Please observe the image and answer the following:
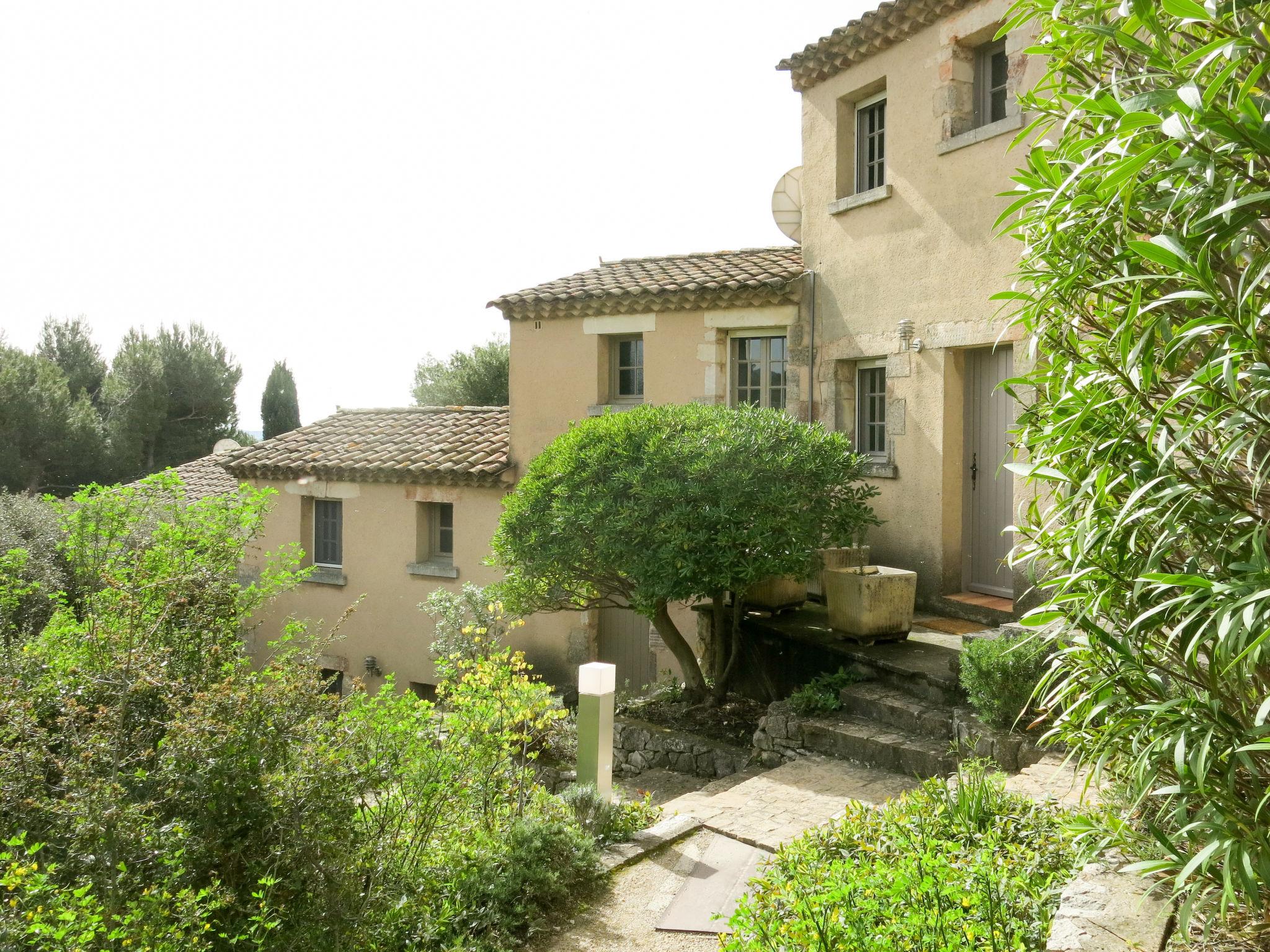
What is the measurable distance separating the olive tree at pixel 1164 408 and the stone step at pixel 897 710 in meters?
3.84

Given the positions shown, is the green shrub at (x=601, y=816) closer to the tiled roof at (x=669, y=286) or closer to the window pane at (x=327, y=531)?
the tiled roof at (x=669, y=286)

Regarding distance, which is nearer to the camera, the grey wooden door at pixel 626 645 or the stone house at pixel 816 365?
the stone house at pixel 816 365

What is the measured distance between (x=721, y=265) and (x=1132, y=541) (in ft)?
33.2

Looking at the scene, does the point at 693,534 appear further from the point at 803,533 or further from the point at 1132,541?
the point at 1132,541

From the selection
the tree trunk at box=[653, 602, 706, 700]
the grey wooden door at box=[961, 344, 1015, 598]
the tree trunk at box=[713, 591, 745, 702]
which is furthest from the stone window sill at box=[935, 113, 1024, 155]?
the tree trunk at box=[653, 602, 706, 700]

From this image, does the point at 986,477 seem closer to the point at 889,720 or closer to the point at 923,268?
the point at 923,268

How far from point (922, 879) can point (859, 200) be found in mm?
8226

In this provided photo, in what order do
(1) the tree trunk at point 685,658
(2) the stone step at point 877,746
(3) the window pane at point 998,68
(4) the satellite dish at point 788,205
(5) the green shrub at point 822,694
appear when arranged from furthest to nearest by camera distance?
(4) the satellite dish at point 788,205 → (1) the tree trunk at point 685,658 → (3) the window pane at point 998,68 → (5) the green shrub at point 822,694 → (2) the stone step at point 877,746

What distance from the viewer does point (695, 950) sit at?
4402 mm

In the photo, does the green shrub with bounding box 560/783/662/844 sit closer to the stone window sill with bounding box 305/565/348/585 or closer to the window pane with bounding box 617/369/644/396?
the window pane with bounding box 617/369/644/396

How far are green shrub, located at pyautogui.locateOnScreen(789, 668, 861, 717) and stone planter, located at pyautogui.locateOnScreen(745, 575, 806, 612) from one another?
162 cm

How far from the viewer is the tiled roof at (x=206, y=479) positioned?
17747 mm

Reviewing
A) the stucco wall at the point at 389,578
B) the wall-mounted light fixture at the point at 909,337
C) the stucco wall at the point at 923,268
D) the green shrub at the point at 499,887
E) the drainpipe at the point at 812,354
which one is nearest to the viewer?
the green shrub at the point at 499,887

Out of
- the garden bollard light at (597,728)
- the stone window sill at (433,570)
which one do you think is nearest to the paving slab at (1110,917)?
the garden bollard light at (597,728)
